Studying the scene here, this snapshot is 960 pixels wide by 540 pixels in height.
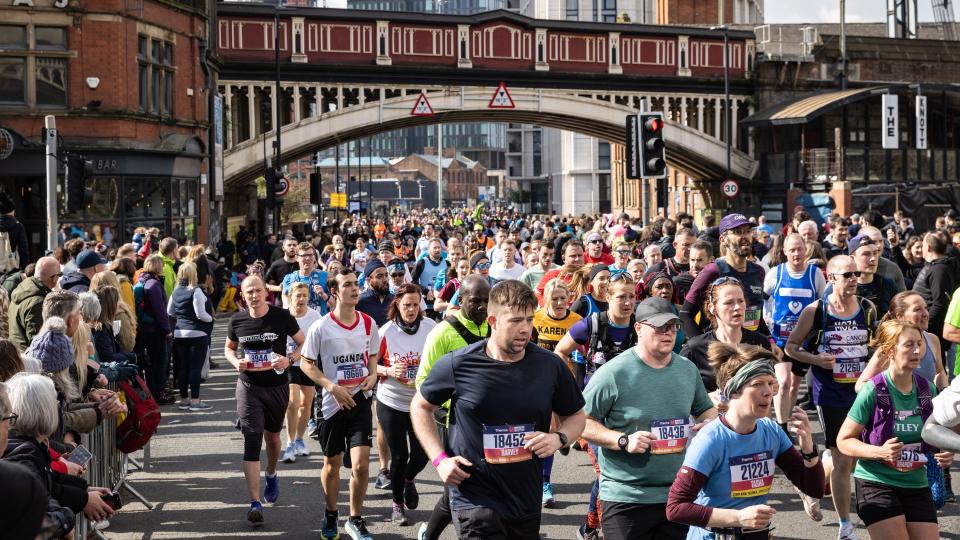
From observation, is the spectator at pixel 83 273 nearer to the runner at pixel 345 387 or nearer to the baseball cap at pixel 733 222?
the runner at pixel 345 387

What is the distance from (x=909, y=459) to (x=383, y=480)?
510cm

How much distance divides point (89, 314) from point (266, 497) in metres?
1.99

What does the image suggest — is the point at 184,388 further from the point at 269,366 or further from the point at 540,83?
the point at 540,83

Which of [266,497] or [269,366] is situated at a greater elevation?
[269,366]

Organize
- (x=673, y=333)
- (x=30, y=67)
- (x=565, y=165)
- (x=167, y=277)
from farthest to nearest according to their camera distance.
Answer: (x=565, y=165), (x=30, y=67), (x=167, y=277), (x=673, y=333)

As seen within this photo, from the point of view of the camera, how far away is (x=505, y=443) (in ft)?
18.8

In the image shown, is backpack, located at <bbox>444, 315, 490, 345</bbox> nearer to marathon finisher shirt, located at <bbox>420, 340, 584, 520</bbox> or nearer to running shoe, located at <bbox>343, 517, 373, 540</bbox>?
running shoe, located at <bbox>343, 517, 373, 540</bbox>

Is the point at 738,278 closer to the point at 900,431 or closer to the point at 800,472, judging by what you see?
the point at 900,431

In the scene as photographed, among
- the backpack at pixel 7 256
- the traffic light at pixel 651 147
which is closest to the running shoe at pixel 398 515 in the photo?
the backpack at pixel 7 256

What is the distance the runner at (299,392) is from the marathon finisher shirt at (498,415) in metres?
5.38

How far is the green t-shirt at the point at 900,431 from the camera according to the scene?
647cm

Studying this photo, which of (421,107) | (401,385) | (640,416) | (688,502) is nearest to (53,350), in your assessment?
(401,385)

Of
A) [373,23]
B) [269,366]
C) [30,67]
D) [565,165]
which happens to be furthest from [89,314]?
[565,165]

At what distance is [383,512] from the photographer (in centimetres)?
955
